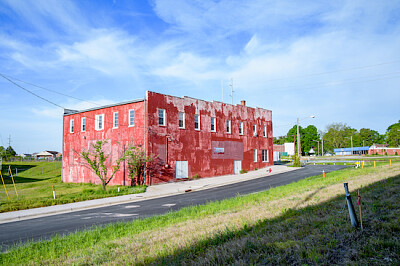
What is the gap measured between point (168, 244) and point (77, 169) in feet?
95.2

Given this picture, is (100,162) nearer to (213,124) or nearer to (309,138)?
(213,124)

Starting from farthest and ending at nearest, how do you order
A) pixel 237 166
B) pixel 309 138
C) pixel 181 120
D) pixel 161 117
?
1. pixel 309 138
2. pixel 237 166
3. pixel 181 120
4. pixel 161 117

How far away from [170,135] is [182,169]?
383cm

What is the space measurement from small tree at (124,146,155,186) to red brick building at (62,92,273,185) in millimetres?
665

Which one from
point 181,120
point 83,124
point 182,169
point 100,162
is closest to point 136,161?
point 100,162

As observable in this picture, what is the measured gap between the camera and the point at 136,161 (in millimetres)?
24844

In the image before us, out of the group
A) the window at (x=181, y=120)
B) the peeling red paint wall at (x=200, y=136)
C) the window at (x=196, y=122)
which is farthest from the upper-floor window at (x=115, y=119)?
the window at (x=196, y=122)

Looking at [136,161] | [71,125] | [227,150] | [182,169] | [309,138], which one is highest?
[309,138]

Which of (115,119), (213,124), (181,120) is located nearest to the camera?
(115,119)

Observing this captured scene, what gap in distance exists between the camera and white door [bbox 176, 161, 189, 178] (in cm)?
2816

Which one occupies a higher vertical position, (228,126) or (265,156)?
(228,126)

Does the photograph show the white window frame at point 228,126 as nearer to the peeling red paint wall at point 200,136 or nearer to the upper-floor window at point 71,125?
the peeling red paint wall at point 200,136

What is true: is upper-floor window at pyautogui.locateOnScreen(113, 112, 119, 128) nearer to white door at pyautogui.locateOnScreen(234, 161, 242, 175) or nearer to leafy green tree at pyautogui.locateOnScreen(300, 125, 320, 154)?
white door at pyautogui.locateOnScreen(234, 161, 242, 175)

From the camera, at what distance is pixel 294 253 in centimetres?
433
